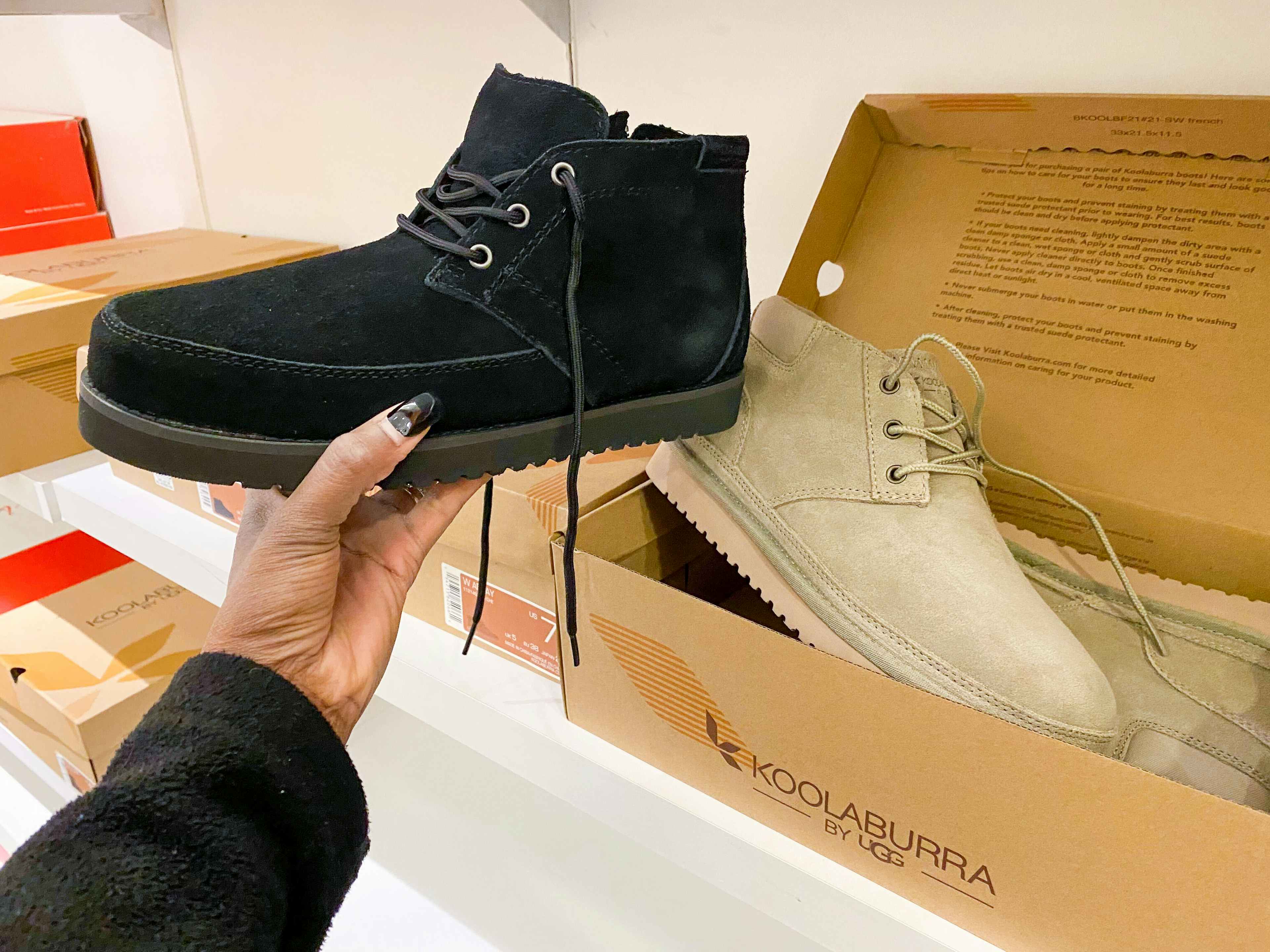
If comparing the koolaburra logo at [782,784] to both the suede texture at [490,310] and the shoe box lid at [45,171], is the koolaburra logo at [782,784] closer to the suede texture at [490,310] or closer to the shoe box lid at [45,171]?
the suede texture at [490,310]

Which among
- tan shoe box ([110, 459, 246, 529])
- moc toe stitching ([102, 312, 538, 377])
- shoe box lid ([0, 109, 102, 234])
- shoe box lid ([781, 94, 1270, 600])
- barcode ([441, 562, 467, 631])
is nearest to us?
moc toe stitching ([102, 312, 538, 377])

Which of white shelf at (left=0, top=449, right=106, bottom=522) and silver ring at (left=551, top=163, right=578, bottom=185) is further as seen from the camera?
white shelf at (left=0, top=449, right=106, bottom=522)

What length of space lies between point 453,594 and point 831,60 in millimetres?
529

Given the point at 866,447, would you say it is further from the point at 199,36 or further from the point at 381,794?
the point at 199,36

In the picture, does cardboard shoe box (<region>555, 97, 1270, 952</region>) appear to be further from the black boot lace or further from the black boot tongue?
the black boot tongue

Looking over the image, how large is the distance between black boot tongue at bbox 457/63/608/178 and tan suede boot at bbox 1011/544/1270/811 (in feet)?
1.33

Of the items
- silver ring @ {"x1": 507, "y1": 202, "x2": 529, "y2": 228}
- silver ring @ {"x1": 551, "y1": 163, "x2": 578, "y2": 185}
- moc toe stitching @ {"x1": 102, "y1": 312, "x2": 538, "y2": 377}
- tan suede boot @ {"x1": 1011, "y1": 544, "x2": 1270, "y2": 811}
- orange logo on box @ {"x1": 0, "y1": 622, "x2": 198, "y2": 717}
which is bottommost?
orange logo on box @ {"x1": 0, "y1": 622, "x2": 198, "y2": 717}

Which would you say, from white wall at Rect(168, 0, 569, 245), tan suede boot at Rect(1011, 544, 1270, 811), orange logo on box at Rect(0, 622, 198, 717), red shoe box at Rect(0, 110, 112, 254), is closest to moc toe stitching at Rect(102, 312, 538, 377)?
tan suede boot at Rect(1011, 544, 1270, 811)

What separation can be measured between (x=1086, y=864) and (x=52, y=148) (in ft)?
5.33

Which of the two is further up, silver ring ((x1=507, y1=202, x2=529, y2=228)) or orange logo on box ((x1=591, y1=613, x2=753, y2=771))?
silver ring ((x1=507, y1=202, x2=529, y2=228))

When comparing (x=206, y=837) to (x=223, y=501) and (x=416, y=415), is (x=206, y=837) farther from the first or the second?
(x=223, y=501)

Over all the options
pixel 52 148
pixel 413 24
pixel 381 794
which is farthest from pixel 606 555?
pixel 52 148

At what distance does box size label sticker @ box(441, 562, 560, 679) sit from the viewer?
0.60 metres

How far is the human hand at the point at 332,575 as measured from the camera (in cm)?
41
